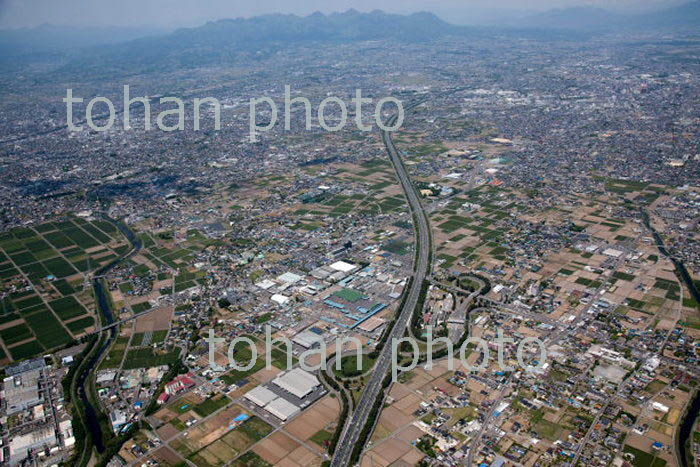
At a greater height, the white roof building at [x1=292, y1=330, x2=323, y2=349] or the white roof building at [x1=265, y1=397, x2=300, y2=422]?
the white roof building at [x1=292, y1=330, x2=323, y2=349]

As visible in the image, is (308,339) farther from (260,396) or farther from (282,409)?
(282,409)

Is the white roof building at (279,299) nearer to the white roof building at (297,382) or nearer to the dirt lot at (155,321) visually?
the dirt lot at (155,321)

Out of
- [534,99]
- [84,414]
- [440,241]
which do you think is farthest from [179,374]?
[534,99]

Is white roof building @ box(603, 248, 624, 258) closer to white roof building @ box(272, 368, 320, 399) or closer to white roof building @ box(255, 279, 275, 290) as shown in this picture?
white roof building @ box(272, 368, 320, 399)

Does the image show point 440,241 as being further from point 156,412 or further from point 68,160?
point 68,160

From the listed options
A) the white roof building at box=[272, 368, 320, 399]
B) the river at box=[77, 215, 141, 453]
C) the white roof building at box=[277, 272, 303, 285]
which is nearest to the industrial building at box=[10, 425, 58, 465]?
the river at box=[77, 215, 141, 453]

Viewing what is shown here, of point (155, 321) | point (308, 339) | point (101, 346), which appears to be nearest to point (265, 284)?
point (155, 321)
